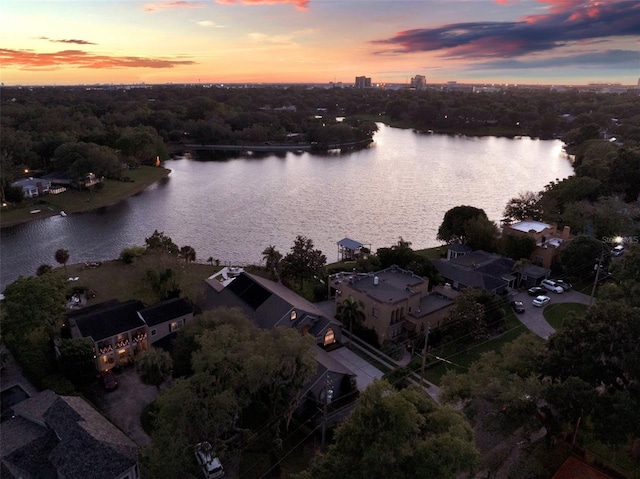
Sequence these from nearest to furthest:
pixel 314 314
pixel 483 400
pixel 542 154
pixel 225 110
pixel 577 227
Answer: pixel 483 400 < pixel 314 314 < pixel 577 227 < pixel 542 154 < pixel 225 110

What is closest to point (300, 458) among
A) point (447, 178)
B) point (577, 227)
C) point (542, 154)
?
point (577, 227)

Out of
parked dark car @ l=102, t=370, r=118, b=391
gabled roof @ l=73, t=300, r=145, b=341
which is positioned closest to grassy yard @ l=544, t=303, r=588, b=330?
gabled roof @ l=73, t=300, r=145, b=341

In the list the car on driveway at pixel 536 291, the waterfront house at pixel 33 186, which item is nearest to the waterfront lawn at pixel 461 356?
the car on driveway at pixel 536 291

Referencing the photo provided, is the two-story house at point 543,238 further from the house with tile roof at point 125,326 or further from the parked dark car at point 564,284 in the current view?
the house with tile roof at point 125,326

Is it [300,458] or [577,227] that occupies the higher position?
[577,227]

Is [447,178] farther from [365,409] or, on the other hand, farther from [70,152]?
[365,409]

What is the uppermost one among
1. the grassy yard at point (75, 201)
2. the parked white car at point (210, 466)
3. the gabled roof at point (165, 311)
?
the gabled roof at point (165, 311)

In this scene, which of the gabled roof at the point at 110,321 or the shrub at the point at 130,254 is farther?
the shrub at the point at 130,254
